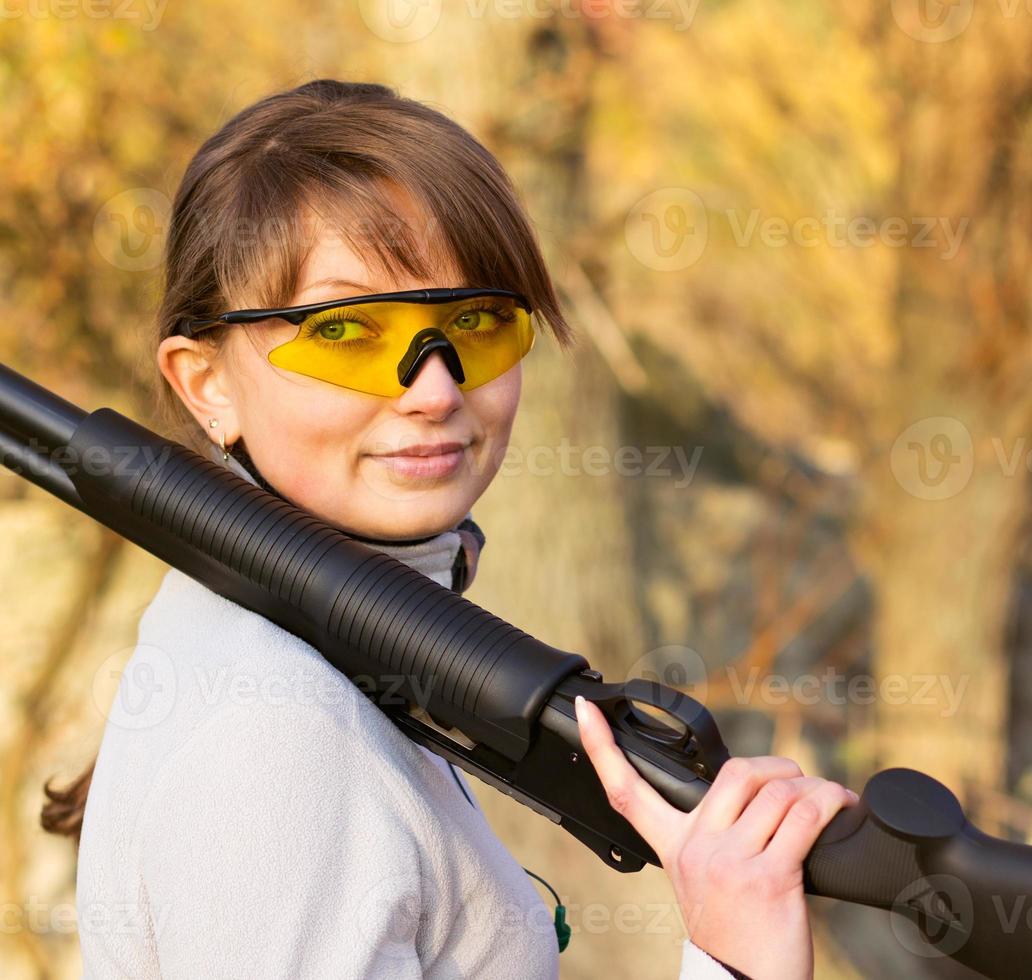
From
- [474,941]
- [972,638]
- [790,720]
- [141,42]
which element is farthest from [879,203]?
[474,941]

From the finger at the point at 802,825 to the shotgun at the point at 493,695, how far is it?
0.7 inches

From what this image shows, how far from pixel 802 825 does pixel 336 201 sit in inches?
36.0

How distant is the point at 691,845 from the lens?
1165 mm

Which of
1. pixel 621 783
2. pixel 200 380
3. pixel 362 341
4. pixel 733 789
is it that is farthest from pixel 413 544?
pixel 733 789

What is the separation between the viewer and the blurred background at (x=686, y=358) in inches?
174

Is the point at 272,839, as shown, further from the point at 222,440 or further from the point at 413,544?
the point at 222,440

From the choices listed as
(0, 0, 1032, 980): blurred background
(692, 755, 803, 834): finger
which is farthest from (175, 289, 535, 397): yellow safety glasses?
(0, 0, 1032, 980): blurred background

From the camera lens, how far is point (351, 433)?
60.6 inches

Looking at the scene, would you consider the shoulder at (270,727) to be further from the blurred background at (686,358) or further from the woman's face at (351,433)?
the blurred background at (686,358)

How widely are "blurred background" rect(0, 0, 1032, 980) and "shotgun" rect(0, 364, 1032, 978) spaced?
1.63m

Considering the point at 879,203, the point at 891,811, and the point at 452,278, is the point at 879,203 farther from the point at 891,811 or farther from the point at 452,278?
the point at 891,811

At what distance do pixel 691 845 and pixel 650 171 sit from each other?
5975mm

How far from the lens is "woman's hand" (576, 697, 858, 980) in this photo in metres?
1.11

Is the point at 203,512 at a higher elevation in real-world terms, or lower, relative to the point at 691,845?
higher
